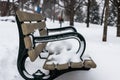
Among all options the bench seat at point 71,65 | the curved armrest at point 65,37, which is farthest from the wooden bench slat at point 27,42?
the bench seat at point 71,65

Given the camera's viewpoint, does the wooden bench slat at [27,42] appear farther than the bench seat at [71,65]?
Yes

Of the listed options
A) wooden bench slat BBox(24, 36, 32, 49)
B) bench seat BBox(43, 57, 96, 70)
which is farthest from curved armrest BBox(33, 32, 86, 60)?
bench seat BBox(43, 57, 96, 70)

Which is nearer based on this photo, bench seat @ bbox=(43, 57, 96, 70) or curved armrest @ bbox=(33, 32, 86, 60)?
bench seat @ bbox=(43, 57, 96, 70)

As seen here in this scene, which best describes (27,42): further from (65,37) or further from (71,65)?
(71,65)

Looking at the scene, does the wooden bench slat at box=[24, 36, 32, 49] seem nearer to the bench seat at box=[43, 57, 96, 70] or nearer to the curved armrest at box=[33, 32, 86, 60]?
the curved armrest at box=[33, 32, 86, 60]

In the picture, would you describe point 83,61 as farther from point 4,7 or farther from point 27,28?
point 4,7

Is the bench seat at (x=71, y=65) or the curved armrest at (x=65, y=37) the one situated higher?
the curved armrest at (x=65, y=37)

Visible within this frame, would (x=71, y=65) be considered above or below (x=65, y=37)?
below

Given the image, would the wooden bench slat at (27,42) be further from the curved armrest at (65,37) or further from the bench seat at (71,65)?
the bench seat at (71,65)

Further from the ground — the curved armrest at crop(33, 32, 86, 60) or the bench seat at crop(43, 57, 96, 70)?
the curved armrest at crop(33, 32, 86, 60)

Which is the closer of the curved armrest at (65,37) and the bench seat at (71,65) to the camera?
the bench seat at (71,65)

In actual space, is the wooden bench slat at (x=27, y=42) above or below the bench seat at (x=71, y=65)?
above

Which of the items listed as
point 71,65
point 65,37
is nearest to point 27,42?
point 65,37

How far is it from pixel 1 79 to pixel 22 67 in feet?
1.18
